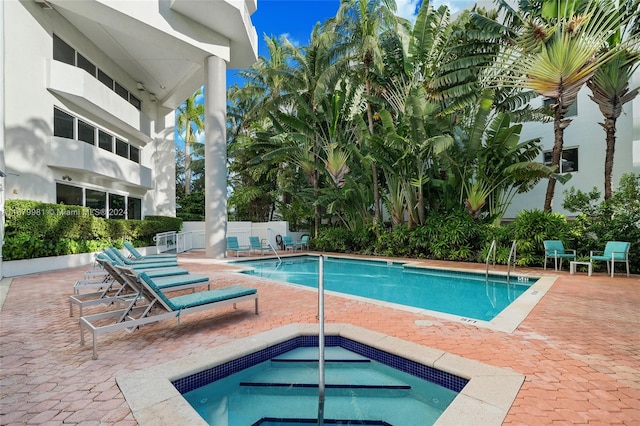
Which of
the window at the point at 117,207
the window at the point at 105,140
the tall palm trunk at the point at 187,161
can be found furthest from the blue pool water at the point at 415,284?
the tall palm trunk at the point at 187,161

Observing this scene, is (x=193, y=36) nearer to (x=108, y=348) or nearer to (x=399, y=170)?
(x=399, y=170)

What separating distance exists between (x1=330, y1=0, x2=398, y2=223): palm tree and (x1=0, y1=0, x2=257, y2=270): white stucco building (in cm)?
473

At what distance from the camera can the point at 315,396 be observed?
3.64 metres

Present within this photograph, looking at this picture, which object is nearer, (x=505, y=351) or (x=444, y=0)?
(x=505, y=351)

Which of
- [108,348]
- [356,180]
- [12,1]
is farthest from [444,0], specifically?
[108,348]

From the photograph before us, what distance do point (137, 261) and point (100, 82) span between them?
10.8 m

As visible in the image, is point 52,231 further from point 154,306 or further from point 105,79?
point 105,79

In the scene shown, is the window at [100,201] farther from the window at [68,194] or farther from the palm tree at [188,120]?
the palm tree at [188,120]

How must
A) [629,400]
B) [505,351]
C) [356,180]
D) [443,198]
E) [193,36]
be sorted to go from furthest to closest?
[356,180], [443,198], [193,36], [505,351], [629,400]

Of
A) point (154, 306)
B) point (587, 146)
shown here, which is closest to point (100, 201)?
point (154, 306)

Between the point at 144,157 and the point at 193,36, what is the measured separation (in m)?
10.1

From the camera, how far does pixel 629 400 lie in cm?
304

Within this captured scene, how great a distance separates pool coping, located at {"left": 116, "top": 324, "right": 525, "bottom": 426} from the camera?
2.71 m

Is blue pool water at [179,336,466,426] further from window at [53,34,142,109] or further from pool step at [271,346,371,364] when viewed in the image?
window at [53,34,142,109]
